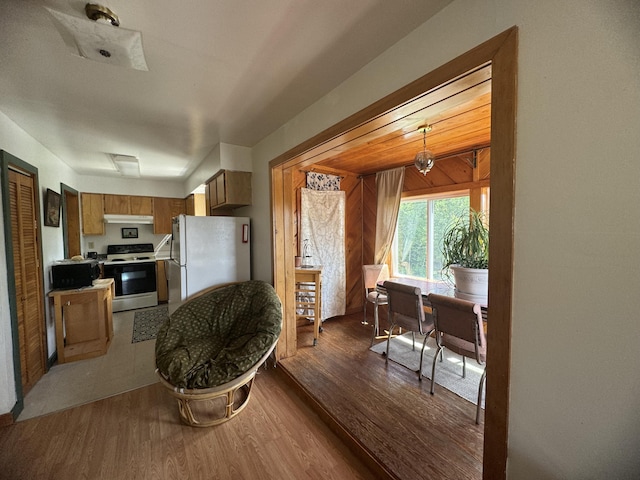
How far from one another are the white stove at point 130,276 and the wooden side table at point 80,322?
139 centimetres

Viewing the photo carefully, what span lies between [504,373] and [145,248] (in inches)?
221

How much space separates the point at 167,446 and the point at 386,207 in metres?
3.41

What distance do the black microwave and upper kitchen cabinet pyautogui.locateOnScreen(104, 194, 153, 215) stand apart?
1919mm

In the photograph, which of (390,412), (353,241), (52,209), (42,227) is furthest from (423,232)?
(52,209)

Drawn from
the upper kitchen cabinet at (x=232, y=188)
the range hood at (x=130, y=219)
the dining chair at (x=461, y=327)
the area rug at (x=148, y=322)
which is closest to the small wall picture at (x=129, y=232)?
the range hood at (x=130, y=219)

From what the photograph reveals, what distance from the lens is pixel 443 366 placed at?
250 cm

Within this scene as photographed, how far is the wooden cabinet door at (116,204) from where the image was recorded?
171 inches

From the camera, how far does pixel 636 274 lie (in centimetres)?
65

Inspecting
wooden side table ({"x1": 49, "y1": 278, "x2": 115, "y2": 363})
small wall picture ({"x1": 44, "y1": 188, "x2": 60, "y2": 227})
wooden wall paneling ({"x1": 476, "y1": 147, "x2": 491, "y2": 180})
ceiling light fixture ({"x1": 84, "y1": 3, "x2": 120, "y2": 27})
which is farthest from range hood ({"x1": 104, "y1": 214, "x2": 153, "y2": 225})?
wooden wall paneling ({"x1": 476, "y1": 147, "x2": 491, "y2": 180})

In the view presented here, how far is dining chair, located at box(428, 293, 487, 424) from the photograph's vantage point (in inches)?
70.4

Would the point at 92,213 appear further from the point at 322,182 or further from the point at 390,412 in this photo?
the point at 390,412

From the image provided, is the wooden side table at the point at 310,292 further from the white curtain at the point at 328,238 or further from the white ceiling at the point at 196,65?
the white ceiling at the point at 196,65

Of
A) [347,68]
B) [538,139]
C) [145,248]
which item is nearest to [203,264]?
[347,68]

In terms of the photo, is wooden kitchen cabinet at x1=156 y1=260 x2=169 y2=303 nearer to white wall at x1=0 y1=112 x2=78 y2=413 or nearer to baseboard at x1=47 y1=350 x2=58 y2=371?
white wall at x1=0 y1=112 x2=78 y2=413
